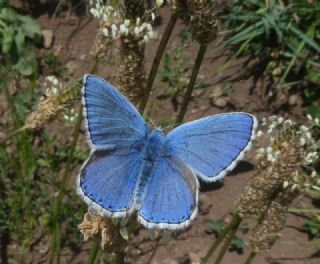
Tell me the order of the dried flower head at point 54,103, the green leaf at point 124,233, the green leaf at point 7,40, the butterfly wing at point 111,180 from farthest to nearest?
the green leaf at point 7,40, the dried flower head at point 54,103, the green leaf at point 124,233, the butterfly wing at point 111,180

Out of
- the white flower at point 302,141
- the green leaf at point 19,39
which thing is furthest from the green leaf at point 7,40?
the white flower at point 302,141

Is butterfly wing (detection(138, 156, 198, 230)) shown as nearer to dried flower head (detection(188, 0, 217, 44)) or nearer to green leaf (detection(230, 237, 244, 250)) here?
dried flower head (detection(188, 0, 217, 44))

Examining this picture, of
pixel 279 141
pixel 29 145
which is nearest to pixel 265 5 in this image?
pixel 29 145

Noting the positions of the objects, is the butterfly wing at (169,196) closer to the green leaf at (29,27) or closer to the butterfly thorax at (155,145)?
the butterfly thorax at (155,145)

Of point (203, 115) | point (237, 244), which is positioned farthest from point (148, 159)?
point (203, 115)

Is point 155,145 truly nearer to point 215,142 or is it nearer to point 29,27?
point 215,142

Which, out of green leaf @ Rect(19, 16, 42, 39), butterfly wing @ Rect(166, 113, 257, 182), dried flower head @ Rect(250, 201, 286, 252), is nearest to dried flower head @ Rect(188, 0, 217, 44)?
butterfly wing @ Rect(166, 113, 257, 182)

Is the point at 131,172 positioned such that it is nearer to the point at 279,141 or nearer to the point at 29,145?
the point at 279,141
